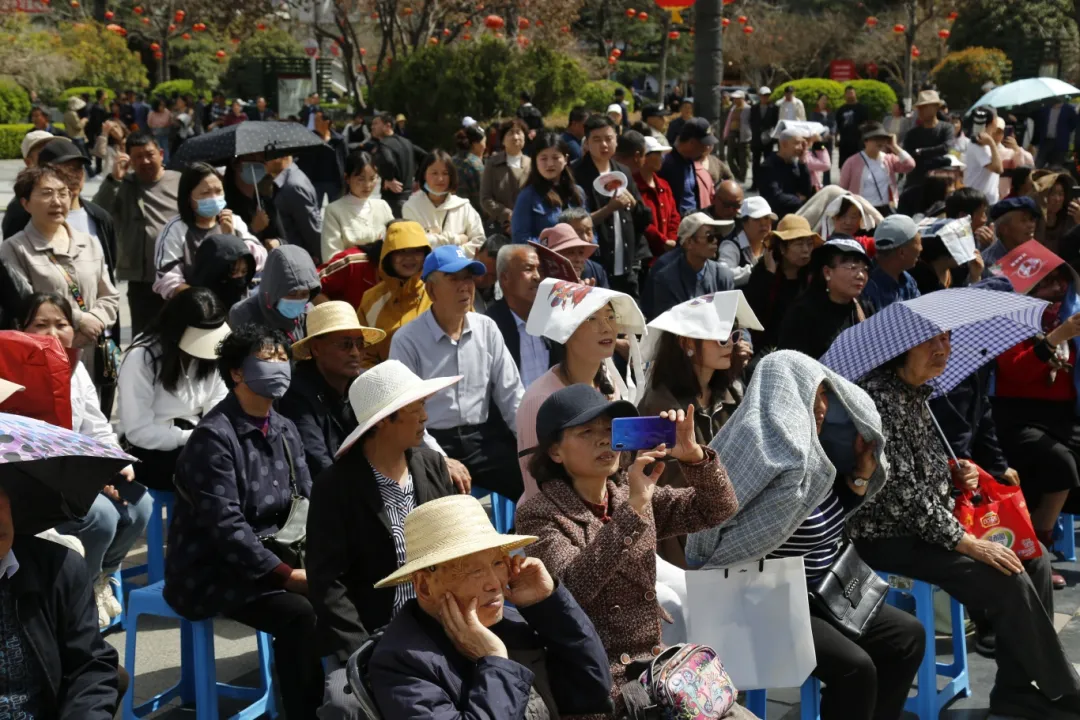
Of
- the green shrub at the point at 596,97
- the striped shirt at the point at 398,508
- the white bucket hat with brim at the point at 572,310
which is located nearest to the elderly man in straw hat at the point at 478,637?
the striped shirt at the point at 398,508

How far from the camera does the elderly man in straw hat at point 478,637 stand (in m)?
3.17

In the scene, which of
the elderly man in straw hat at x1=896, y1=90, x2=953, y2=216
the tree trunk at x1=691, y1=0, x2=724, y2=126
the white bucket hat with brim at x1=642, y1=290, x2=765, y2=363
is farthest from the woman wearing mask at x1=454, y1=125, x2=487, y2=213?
the white bucket hat with brim at x1=642, y1=290, x2=765, y2=363

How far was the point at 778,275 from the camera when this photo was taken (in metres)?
7.92

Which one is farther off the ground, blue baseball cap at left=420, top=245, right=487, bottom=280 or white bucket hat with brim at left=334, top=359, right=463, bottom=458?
blue baseball cap at left=420, top=245, right=487, bottom=280

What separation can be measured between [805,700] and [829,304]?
9.25ft

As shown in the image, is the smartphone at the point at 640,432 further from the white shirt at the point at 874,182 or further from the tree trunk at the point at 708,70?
the tree trunk at the point at 708,70

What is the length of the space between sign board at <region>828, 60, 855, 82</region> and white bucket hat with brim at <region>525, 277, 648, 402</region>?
3986 centimetres

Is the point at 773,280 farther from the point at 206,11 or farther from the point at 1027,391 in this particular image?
the point at 206,11

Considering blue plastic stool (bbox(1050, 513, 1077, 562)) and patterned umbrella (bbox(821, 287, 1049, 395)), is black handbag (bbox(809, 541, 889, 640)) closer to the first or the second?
patterned umbrella (bbox(821, 287, 1049, 395))

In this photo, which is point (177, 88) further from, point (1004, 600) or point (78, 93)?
point (1004, 600)

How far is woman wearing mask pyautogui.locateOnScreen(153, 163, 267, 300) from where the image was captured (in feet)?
24.4

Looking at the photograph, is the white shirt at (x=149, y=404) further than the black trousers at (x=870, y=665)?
Yes

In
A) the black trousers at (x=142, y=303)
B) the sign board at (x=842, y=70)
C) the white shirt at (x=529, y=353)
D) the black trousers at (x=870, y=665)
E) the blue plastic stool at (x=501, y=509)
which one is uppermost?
the white shirt at (x=529, y=353)

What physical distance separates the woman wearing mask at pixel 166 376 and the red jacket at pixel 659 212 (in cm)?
488
